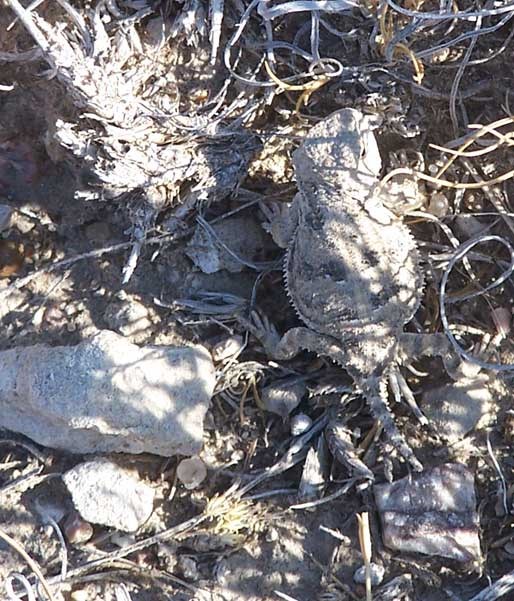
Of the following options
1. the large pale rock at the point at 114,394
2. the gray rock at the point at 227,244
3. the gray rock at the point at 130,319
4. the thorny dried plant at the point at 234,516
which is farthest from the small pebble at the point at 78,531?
the gray rock at the point at 227,244

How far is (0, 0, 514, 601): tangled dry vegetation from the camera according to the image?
9.75ft

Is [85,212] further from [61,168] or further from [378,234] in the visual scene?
[378,234]

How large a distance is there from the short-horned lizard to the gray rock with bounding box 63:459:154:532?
29.7 inches

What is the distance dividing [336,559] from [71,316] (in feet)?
4.58

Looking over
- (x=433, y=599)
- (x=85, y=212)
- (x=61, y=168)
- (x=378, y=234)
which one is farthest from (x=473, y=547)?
(x=61, y=168)

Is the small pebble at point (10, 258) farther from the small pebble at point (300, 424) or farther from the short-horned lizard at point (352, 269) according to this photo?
the small pebble at point (300, 424)

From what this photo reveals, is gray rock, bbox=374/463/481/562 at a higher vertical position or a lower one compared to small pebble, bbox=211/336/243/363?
lower

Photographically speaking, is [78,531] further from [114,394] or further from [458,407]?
[458,407]

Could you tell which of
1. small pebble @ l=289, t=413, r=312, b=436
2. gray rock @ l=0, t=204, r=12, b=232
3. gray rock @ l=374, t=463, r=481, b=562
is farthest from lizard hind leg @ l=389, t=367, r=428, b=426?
gray rock @ l=0, t=204, r=12, b=232

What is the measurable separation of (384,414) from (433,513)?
407mm

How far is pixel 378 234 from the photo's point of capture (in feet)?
9.91

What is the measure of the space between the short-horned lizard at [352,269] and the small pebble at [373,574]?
0.40m

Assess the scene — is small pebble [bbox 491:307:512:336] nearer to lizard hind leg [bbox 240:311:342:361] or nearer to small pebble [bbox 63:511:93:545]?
lizard hind leg [bbox 240:311:342:361]

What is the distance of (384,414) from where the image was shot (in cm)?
296
